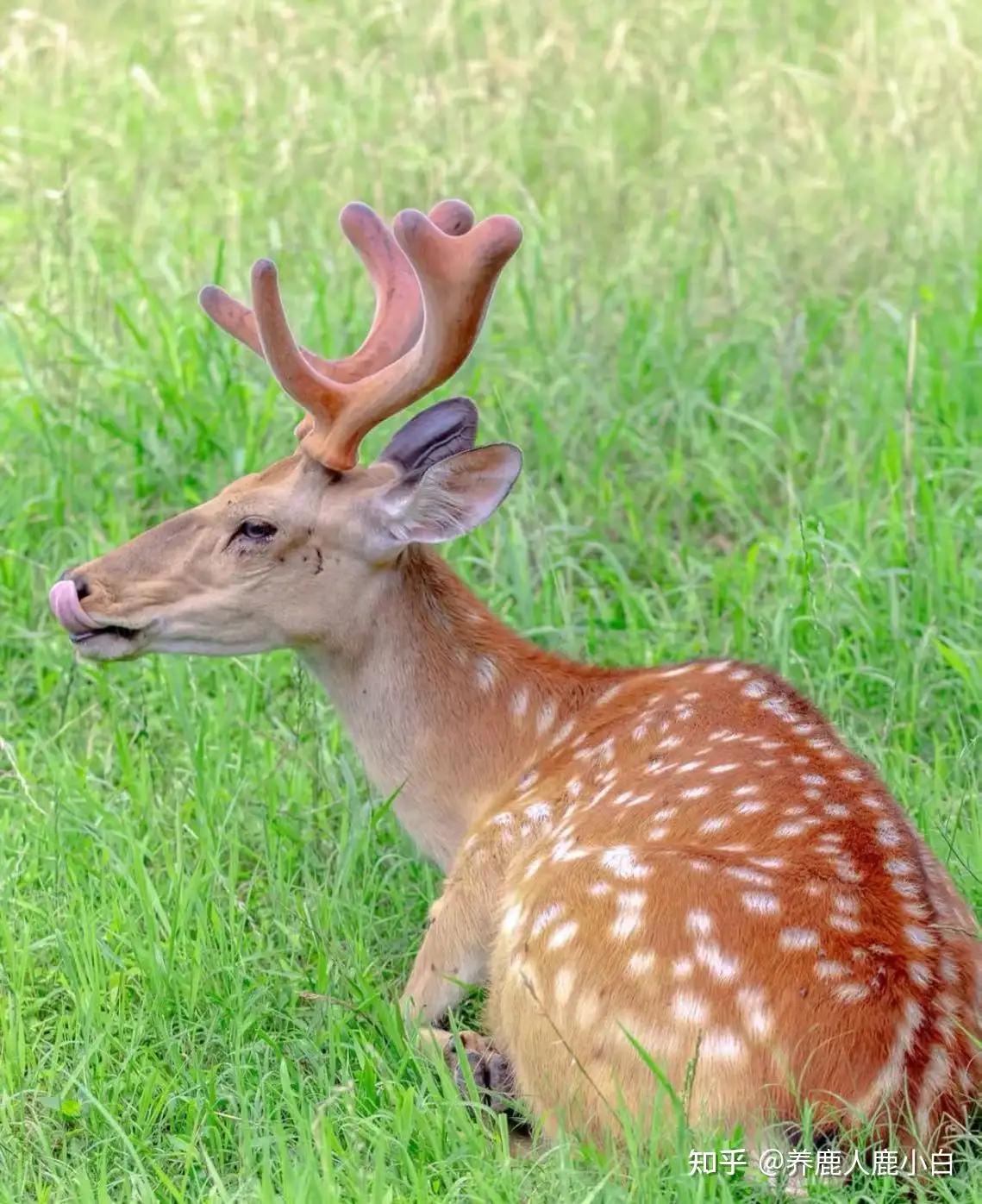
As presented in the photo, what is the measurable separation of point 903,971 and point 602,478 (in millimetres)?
2706

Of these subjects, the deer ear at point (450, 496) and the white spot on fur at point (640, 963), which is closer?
the white spot on fur at point (640, 963)

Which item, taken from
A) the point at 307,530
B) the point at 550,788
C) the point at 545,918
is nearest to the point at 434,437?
the point at 307,530

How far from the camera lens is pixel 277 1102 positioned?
3.51 m

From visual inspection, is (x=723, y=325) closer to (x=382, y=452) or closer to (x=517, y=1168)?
(x=382, y=452)

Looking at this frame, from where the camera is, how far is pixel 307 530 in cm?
407

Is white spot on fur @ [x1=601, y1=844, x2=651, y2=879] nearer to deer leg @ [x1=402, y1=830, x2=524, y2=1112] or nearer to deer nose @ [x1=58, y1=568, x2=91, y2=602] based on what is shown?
deer leg @ [x1=402, y1=830, x2=524, y2=1112]

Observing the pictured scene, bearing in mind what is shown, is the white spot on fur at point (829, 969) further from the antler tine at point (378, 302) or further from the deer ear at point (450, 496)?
the antler tine at point (378, 302)

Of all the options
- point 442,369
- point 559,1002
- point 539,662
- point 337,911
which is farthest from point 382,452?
point 559,1002

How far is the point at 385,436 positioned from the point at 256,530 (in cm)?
165

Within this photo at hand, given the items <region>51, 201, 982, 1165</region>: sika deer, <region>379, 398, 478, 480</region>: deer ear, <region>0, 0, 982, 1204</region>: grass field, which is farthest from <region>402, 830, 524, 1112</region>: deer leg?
<region>379, 398, 478, 480</region>: deer ear

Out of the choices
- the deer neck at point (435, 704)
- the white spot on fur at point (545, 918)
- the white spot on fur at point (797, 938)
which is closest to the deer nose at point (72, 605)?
the deer neck at point (435, 704)

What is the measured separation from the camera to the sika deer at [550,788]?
303 centimetres

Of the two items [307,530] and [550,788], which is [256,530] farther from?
[550,788]

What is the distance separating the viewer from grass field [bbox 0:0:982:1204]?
3.63 meters
